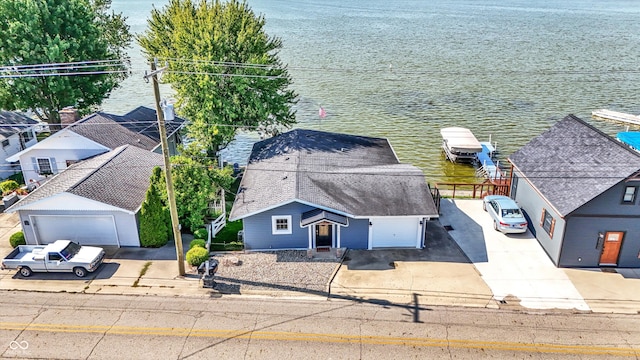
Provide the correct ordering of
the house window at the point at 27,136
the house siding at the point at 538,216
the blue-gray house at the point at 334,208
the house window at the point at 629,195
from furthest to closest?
the house window at the point at 27,136 → the blue-gray house at the point at 334,208 → the house siding at the point at 538,216 → the house window at the point at 629,195

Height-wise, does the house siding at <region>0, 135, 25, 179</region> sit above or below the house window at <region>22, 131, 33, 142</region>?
below

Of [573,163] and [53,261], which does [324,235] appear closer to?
[53,261]

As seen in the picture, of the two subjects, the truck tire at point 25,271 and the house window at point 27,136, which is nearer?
the truck tire at point 25,271

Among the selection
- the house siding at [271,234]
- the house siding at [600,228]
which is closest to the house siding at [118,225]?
the house siding at [271,234]

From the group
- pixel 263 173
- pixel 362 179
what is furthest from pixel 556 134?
pixel 263 173

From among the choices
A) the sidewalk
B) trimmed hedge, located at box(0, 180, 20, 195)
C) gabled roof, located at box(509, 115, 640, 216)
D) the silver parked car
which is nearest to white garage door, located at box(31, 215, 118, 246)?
the sidewalk

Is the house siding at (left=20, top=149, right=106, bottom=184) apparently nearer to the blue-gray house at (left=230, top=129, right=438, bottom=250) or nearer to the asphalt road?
the blue-gray house at (left=230, top=129, right=438, bottom=250)

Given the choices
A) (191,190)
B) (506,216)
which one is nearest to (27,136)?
(191,190)

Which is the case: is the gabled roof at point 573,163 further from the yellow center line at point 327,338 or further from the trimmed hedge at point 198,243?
the trimmed hedge at point 198,243
